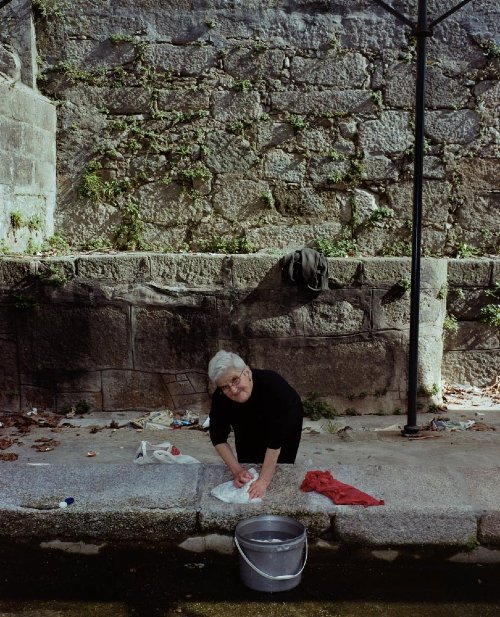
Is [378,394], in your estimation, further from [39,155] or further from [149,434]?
[39,155]

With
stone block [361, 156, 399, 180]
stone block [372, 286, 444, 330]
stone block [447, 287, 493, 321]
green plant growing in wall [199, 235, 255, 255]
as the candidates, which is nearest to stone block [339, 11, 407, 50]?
stone block [361, 156, 399, 180]

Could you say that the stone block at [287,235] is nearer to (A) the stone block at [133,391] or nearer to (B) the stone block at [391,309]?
(B) the stone block at [391,309]

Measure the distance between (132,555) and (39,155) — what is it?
14.4ft

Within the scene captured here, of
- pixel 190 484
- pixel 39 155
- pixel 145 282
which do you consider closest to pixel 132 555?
pixel 190 484

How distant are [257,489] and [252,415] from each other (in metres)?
0.46

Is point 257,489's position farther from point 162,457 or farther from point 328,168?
point 328,168

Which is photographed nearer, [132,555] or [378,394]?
[132,555]

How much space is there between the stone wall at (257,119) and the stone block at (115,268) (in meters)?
1.21

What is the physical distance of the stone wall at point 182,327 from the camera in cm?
583

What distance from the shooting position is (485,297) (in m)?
6.79

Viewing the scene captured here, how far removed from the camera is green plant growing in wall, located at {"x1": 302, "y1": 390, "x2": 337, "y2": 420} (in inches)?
239

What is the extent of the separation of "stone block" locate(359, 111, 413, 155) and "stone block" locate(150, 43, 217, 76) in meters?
1.78

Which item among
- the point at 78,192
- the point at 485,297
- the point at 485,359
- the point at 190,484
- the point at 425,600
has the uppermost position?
the point at 78,192

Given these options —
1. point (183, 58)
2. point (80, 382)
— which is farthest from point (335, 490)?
point (183, 58)
